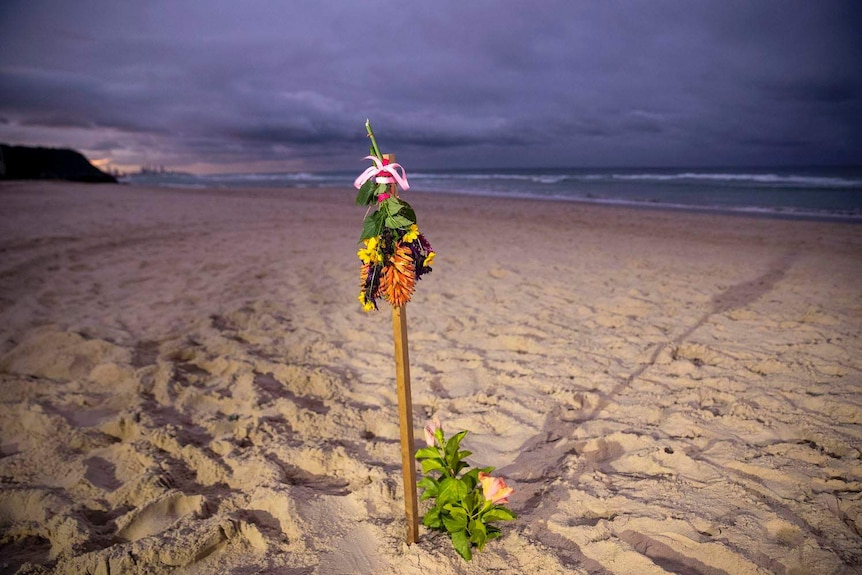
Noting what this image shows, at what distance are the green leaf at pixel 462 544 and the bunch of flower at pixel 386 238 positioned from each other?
987 millimetres

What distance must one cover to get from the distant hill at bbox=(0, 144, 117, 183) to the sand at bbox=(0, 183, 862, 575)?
26400 millimetres

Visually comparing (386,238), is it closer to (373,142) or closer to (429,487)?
(373,142)

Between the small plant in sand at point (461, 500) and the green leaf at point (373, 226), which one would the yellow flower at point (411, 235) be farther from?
the small plant in sand at point (461, 500)

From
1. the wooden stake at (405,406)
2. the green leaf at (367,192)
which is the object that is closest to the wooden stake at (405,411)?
the wooden stake at (405,406)

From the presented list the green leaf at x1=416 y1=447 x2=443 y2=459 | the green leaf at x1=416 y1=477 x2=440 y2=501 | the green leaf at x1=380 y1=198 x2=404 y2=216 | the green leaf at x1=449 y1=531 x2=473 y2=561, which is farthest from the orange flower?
the green leaf at x1=449 y1=531 x2=473 y2=561

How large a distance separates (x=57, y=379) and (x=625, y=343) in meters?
4.58

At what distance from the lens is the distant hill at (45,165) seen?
2537 centimetres

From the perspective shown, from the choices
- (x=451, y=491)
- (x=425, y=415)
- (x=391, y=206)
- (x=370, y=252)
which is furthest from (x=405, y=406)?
(x=425, y=415)

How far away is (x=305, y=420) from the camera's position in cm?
288

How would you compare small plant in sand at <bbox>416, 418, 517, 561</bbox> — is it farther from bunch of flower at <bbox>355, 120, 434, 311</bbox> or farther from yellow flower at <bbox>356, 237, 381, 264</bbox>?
yellow flower at <bbox>356, 237, 381, 264</bbox>

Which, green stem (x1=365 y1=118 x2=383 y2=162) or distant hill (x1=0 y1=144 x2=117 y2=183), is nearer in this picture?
green stem (x1=365 y1=118 x2=383 y2=162)

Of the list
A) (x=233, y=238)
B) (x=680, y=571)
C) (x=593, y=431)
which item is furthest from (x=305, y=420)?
(x=233, y=238)

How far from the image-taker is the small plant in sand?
5.75ft

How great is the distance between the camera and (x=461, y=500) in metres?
1.83
